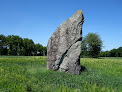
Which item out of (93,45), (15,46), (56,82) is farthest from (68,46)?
(15,46)

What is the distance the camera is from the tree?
36688mm

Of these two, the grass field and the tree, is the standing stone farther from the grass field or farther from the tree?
the tree

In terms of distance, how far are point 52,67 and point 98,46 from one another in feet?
101

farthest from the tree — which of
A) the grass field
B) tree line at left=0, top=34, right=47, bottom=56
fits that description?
tree line at left=0, top=34, right=47, bottom=56

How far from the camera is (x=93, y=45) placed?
36688 mm

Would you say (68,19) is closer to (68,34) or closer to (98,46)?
(68,34)

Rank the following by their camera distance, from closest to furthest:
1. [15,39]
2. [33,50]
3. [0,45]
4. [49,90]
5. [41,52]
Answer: [49,90]
[0,45]
[15,39]
[33,50]
[41,52]

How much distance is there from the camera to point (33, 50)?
211 feet

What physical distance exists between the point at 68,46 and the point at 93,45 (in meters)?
29.5

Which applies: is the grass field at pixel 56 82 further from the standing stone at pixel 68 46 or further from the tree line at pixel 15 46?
the tree line at pixel 15 46

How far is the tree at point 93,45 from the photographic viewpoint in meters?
36.7

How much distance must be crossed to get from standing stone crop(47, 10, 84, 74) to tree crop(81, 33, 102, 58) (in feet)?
94.2

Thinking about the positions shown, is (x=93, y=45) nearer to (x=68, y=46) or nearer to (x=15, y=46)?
(x=68, y=46)

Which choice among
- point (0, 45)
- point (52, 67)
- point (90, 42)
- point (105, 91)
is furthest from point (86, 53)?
point (0, 45)
